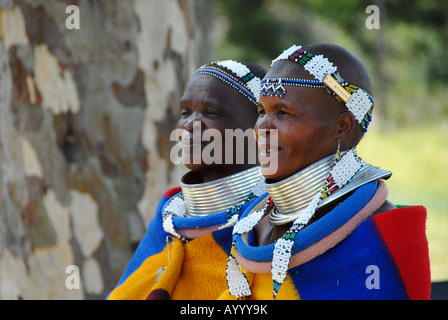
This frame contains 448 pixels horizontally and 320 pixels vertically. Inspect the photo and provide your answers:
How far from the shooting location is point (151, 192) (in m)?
4.17

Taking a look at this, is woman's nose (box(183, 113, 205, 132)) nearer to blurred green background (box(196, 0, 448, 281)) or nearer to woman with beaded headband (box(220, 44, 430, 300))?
woman with beaded headband (box(220, 44, 430, 300))

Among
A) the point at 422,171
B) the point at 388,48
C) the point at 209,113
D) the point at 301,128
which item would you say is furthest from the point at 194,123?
the point at 388,48

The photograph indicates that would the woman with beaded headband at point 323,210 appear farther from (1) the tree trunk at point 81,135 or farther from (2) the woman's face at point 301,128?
(1) the tree trunk at point 81,135

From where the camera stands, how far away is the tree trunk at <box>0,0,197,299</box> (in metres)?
3.95

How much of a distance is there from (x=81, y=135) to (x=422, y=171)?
284 inches

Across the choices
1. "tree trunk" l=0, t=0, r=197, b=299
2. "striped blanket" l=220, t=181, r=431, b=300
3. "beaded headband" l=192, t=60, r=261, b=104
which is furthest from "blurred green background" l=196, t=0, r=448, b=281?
"striped blanket" l=220, t=181, r=431, b=300

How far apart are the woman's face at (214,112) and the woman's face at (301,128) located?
622 millimetres

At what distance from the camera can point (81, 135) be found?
13.1 ft

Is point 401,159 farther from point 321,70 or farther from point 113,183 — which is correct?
point 321,70

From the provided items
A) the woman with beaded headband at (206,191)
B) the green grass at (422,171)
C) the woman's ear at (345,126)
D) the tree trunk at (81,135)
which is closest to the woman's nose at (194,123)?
the woman with beaded headband at (206,191)

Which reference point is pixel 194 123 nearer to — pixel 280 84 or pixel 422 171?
pixel 280 84
